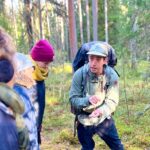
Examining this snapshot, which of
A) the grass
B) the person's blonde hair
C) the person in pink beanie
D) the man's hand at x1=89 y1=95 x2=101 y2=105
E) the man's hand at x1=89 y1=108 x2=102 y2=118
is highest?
the person's blonde hair

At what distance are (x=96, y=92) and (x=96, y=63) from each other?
13.7 inches

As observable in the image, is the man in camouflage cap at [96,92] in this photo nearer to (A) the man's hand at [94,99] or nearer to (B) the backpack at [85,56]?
(A) the man's hand at [94,99]

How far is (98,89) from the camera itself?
14.2 ft

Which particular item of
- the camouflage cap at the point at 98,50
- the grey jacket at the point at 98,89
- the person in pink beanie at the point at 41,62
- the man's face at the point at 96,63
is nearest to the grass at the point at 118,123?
the person in pink beanie at the point at 41,62

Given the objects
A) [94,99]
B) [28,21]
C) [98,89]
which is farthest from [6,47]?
[28,21]

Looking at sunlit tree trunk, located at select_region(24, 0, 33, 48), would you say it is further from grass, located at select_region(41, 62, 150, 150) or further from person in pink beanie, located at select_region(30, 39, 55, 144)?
person in pink beanie, located at select_region(30, 39, 55, 144)

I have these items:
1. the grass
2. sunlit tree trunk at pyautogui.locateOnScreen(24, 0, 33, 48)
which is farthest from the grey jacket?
sunlit tree trunk at pyautogui.locateOnScreen(24, 0, 33, 48)

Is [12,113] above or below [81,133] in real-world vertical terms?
above

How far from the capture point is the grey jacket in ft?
14.1

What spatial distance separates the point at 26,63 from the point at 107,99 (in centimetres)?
181

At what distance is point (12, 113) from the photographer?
191 cm

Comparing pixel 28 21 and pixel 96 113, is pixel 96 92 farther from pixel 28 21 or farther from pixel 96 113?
pixel 28 21

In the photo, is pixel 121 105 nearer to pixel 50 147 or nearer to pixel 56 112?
pixel 56 112

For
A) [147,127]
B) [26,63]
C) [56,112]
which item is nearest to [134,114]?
[147,127]
